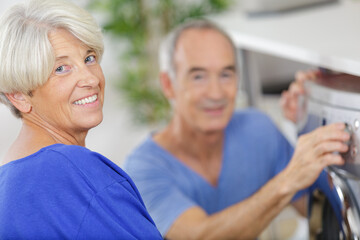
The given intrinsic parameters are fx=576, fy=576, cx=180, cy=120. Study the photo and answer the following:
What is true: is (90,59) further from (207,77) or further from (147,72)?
(147,72)

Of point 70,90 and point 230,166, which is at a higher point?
point 70,90

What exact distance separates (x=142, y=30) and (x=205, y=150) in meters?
1.72

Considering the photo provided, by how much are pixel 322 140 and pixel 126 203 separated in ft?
1.47

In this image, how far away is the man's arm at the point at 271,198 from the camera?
1.07 m

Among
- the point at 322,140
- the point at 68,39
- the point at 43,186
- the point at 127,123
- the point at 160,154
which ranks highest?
the point at 68,39

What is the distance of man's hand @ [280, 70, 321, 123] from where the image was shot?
1.37 metres

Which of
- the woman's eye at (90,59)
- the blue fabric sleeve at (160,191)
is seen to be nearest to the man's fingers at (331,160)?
the blue fabric sleeve at (160,191)

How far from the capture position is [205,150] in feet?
5.14

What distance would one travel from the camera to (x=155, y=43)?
3.45 meters

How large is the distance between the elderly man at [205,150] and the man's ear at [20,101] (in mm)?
534

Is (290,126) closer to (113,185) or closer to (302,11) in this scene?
(302,11)

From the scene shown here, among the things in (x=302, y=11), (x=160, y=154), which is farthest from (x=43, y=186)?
Answer: (x=302, y=11)

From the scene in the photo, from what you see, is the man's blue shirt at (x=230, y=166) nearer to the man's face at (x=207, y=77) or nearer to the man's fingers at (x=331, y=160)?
the man's face at (x=207, y=77)

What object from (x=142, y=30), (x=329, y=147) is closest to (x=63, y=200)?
(x=329, y=147)
